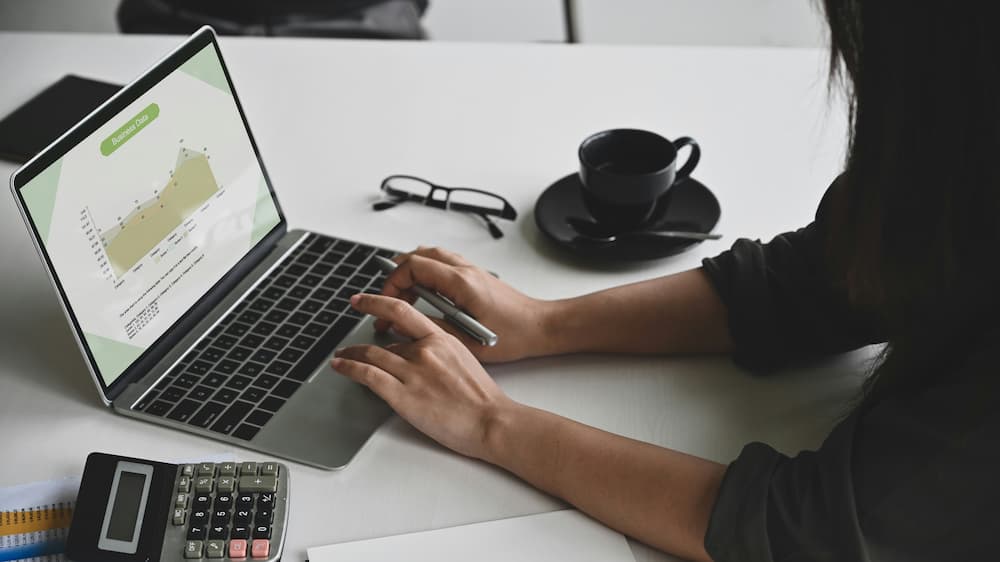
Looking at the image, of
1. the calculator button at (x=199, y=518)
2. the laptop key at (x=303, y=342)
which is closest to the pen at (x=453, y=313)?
the laptop key at (x=303, y=342)

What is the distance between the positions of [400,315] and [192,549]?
0.30m

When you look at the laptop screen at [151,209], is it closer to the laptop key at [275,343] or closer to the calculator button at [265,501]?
the laptop key at [275,343]

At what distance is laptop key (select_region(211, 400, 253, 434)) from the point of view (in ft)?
3.18

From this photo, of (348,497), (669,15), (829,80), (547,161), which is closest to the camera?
(829,80)

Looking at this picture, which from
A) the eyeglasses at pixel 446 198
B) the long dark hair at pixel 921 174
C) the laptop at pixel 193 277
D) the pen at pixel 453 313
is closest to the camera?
the long dark hair at pixel 921 174

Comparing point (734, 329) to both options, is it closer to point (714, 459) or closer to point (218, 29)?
point (714, 459)

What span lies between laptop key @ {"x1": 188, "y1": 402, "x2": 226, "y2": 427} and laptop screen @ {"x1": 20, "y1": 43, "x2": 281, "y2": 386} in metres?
0.09

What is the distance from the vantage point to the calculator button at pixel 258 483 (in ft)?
2.90

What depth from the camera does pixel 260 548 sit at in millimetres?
842

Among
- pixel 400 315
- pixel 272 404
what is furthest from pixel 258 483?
pixel 400 315

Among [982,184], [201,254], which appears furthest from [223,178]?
[982,184]

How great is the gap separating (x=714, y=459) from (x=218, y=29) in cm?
141

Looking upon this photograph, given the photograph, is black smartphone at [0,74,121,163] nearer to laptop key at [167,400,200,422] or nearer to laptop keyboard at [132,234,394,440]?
laptop keyboard at [132,234,394,440]

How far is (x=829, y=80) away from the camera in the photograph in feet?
2.65
